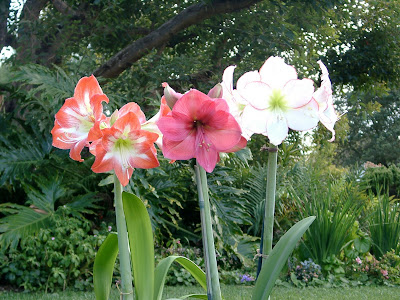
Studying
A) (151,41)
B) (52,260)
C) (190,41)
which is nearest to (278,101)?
(52,260)

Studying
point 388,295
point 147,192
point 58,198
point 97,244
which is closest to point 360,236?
point 388,295

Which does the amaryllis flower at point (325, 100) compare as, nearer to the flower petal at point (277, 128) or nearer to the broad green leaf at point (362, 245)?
the flower petal at point (277, 128)

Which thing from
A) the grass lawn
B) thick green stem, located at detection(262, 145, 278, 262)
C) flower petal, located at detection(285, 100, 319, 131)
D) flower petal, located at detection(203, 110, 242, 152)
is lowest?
the grass lawn

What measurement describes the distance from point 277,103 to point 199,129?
19cm

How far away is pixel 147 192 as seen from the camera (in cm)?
473

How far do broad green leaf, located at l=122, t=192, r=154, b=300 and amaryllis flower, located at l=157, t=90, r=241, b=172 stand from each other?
34 centimetres

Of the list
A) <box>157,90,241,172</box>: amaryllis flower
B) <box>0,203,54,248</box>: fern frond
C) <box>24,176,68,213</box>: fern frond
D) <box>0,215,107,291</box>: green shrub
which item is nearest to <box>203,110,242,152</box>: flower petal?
<box>157,90,241,172</box>: amaryllis flower

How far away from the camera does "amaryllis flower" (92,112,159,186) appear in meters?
1.09

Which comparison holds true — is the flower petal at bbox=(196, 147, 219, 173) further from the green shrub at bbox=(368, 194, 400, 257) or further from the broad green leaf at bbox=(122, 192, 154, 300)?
the green shrub at bbox=(368, 194, 400, 257)

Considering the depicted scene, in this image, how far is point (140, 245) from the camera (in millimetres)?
1318

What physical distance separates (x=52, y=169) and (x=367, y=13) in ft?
17.1

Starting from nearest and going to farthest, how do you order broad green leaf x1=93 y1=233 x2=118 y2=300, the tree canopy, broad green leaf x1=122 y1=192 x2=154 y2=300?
1. broad green leaf x1=122 y1=192 x2=154 y2=300
2. broad green leaf x1=93 y1=233 x2=118 y2=300
3. the tree canopy

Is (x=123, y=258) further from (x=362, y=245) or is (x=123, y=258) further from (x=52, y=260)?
(x=362, y=245)

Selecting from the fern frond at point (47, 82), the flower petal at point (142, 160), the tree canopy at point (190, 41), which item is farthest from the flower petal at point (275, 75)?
the tree canopy at point (190, 41)
